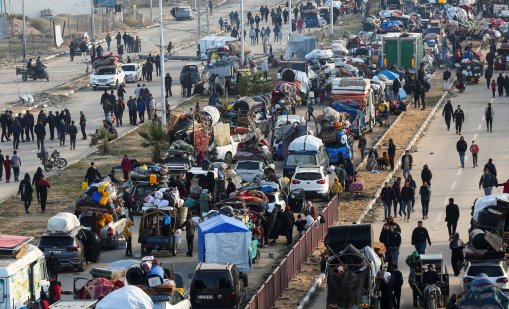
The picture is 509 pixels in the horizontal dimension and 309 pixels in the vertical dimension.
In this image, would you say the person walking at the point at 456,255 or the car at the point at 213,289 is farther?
the person walking at the point at 456,255

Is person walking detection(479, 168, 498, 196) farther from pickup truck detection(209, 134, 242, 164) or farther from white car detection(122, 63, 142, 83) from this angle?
white car detection(122, 63, 142, 83)

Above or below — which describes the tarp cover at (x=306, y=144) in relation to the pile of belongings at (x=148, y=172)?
above

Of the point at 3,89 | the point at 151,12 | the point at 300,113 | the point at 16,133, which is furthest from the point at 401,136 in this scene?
the point at 151,12

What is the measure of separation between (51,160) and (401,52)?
86.9ft

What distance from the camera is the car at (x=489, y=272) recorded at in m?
33.3

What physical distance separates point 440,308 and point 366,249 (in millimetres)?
2136

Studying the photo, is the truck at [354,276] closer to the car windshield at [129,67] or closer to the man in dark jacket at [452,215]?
the man in dark jacket at [452,215]

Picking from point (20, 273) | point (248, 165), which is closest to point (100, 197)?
point (248, 165)

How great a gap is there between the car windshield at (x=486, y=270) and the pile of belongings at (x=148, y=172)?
14158 millimetres

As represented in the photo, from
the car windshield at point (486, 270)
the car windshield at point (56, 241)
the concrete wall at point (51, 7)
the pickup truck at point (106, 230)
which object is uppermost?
the concrete wall at point (51, 7)

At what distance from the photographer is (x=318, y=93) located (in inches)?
2714

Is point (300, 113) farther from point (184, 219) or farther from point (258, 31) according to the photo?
point (258, 31)

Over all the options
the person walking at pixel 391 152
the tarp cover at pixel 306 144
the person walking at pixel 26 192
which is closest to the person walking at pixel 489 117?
the person walking at pixel 391 152

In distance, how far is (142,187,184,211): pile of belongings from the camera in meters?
41.1
